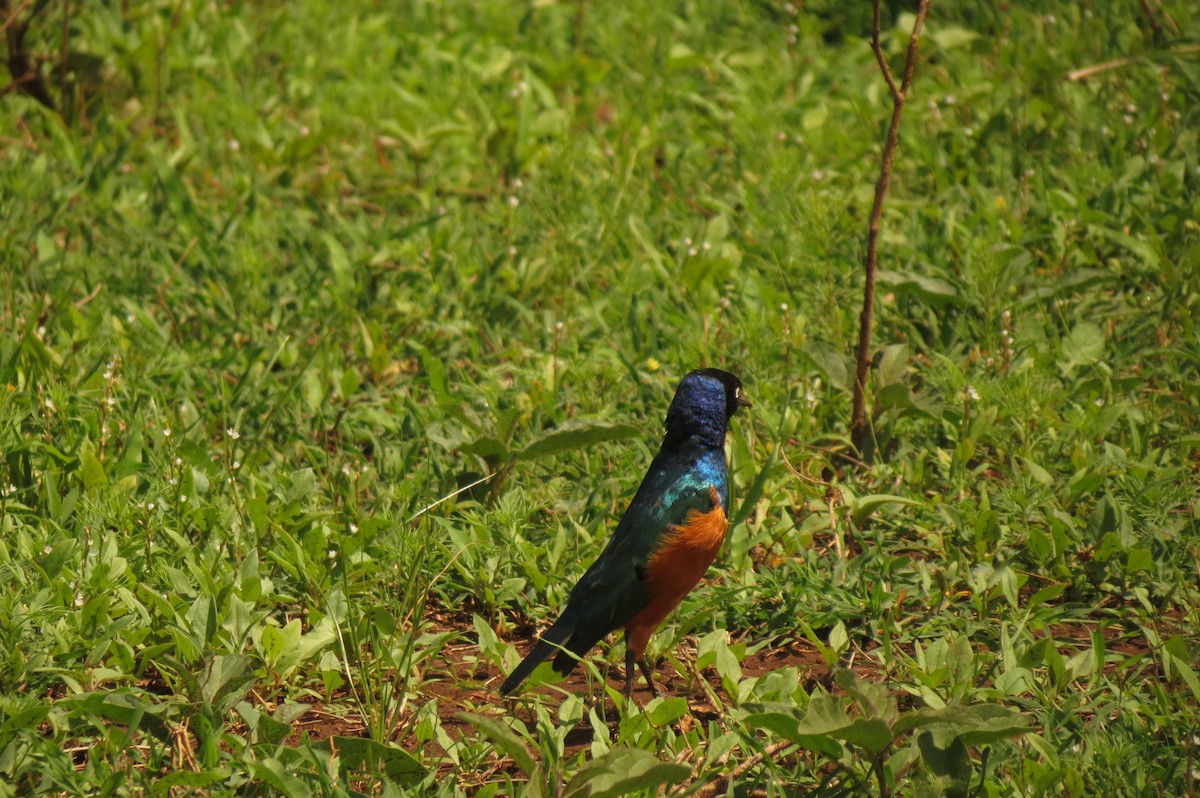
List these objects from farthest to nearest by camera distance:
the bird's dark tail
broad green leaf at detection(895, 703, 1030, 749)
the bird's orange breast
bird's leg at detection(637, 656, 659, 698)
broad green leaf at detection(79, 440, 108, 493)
Answer: broad green leaf at detection(79, 440, 108, 493), bird's leg at detection(637, 656, 659, 698), the bird's orange breast, the bird's dark tail, broad green leaf at detection(895, 703, 1030, 749)

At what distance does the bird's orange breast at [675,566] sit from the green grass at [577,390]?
184 millimetres

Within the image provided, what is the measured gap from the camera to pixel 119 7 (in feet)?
23.3

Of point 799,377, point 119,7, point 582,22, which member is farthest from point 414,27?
point 799,377

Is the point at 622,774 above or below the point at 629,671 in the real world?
above

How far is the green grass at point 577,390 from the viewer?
11.0ft

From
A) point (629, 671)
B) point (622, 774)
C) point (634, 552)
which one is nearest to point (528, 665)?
point (629, 671)

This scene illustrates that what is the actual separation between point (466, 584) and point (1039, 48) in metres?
4.34

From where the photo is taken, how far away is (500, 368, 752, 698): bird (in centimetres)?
361

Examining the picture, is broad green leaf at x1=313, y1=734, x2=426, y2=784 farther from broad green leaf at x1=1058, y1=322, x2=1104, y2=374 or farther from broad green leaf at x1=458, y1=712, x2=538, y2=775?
broad green leaf at x1=1058, y1=322, x2=1104, y2=374

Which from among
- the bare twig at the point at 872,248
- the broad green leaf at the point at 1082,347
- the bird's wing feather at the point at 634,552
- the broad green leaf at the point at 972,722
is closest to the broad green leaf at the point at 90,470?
the bird's wing feather at the point at 634,552

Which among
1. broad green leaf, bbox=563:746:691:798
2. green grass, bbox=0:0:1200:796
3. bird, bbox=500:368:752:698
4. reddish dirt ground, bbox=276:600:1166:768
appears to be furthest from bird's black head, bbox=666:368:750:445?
broad green leaf, bbox=563:746:691:798

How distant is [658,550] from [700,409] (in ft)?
1.52

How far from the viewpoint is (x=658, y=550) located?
365cm

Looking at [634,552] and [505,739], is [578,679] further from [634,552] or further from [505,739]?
[505,739]
